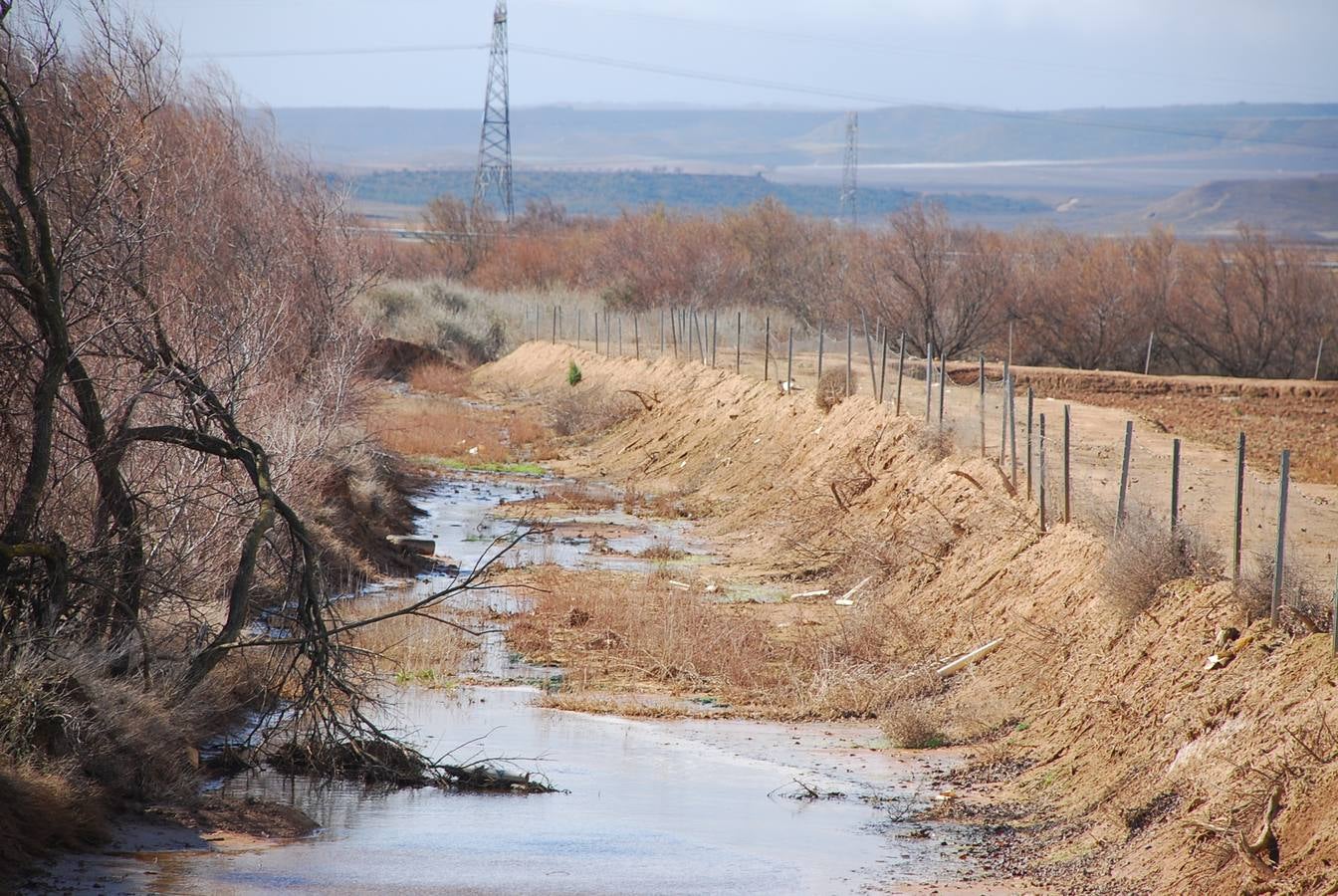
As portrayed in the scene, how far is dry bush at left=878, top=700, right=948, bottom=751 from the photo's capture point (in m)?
13.7

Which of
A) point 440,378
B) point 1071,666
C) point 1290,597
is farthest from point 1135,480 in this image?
point 440,378

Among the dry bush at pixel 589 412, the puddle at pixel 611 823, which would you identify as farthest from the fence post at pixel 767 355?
the puddle at pixel 611 823

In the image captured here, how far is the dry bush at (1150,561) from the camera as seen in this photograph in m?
13.1

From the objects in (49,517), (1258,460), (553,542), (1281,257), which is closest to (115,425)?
(49,517)

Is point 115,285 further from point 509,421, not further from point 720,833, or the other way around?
point 509,421

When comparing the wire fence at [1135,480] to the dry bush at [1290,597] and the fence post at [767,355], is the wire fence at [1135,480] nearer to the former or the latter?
the dry bush at [1290,597]

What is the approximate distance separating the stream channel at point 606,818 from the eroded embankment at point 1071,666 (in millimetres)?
1165

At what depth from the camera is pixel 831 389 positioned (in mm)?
28594

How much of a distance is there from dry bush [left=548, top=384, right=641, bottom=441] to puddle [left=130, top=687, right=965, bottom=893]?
24.0m

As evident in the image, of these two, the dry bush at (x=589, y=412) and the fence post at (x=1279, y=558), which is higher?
the fence post at (x=1279, y=558)

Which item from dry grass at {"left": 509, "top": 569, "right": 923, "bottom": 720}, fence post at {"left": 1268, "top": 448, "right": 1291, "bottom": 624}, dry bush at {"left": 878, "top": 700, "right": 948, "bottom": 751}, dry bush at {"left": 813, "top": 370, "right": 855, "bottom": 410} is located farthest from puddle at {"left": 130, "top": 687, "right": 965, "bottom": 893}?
dry bush at {"left": 813, "top": 370, "right": 855, "bottom": 410}

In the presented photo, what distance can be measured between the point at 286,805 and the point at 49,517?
295cm

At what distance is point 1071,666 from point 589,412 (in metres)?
26.8

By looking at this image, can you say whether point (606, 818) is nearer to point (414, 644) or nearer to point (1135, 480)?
point (414, 644)
